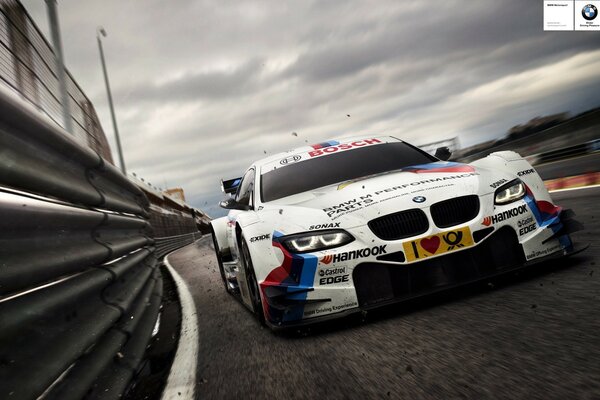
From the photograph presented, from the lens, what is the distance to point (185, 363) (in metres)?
3.29

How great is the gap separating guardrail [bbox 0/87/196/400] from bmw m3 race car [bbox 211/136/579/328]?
1.00 m

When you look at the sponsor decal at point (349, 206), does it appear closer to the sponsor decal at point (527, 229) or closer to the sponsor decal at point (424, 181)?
the sponsor decal at point (424, 181)

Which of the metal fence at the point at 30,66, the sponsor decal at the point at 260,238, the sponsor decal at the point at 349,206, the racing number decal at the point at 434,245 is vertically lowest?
the racing number decal at the point at 434,245

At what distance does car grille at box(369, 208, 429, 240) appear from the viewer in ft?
11.0

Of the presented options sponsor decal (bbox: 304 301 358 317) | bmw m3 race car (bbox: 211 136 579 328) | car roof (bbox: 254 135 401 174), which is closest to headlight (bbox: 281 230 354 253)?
bmw m3 race car (bbox: 211 136 579 328)

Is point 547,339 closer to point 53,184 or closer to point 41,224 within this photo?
point 41,224

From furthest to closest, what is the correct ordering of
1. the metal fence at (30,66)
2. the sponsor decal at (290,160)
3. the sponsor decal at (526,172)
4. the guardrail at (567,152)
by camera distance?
the guardrail at (567,152)
the metal fence at (30,66)
the sponsor decal at (290,160)
the sponsor decal at (526,172)

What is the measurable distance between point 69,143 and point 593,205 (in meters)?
6.43

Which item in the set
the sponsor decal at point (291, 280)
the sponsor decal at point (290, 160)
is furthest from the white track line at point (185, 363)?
the sponsor decal at point (290, 160)

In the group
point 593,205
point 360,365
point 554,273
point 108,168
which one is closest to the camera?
point 360,365

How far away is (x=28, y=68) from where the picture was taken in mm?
6371

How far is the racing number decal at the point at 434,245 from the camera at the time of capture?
3277 mm

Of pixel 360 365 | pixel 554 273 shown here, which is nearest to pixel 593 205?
pixel 554 273

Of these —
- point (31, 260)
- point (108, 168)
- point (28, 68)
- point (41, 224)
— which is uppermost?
point (28, 68)
